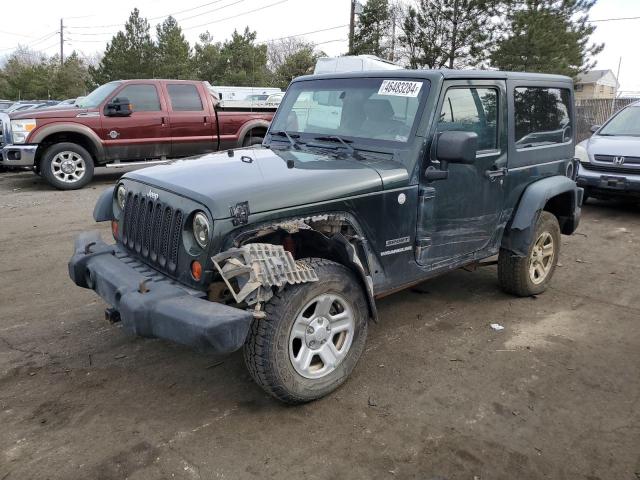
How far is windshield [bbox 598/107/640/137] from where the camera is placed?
913cm

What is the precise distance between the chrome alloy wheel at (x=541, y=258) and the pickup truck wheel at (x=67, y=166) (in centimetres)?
867

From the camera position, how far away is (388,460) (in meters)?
2.74

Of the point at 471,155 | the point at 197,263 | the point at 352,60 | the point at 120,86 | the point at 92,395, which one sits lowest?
the point at 92,395

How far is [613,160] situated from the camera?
28.0ft

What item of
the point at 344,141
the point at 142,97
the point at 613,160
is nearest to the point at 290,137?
the point at 344,141

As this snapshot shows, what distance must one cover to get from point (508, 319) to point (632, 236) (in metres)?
4.10

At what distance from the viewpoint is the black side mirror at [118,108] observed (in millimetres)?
10328

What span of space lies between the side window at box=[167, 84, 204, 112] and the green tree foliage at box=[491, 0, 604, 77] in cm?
Answer: 1405

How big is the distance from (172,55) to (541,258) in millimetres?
36259

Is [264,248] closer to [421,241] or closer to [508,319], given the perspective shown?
[421,241]

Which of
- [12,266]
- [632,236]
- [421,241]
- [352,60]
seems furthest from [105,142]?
[632,236]

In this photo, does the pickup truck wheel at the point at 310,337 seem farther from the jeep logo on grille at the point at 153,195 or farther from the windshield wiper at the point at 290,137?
the windshield wiper at the point at 290,137

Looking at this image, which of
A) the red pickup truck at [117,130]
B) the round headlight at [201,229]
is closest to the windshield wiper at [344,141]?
the round headlight at [201,229]

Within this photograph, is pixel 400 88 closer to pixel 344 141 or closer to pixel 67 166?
pixel 344 141
